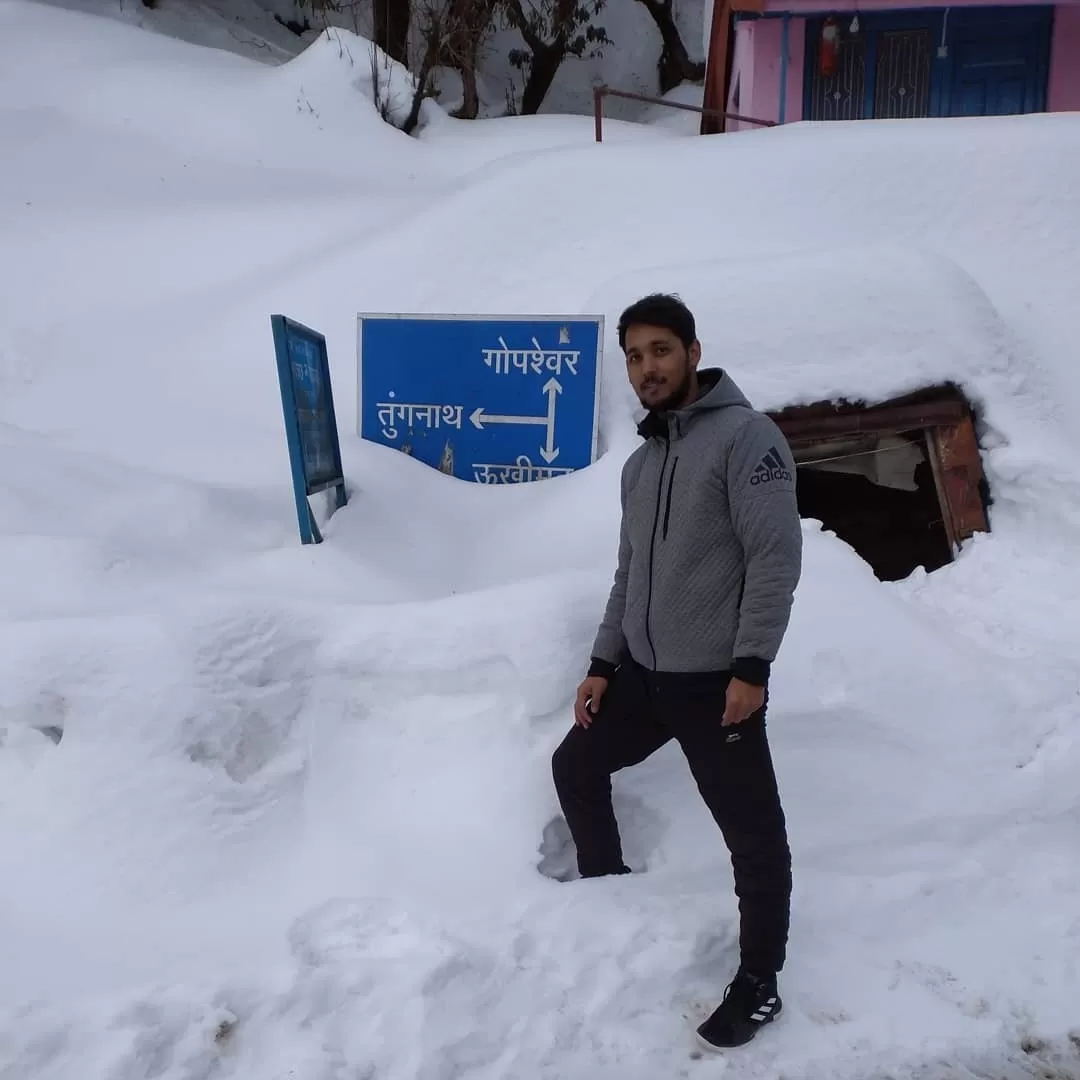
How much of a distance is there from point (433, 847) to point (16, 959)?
3.52ft

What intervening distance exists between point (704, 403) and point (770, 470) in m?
0.22

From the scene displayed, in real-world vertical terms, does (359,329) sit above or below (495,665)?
above

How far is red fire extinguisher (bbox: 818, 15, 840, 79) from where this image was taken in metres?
11.1

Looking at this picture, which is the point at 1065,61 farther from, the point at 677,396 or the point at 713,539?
the point at 713,539

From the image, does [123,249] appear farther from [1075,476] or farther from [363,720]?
[1075,476]

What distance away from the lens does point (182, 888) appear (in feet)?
8.23

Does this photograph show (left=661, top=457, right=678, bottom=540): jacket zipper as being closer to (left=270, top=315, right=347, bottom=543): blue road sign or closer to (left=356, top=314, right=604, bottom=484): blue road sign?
(left=270, top=315, right=347, bottom=543): blue road sign

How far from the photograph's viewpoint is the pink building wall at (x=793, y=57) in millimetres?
10398

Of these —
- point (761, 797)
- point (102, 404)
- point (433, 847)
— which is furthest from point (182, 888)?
point (102, 404)

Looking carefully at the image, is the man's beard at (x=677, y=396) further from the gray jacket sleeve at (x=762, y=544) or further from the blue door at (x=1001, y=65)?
the blue door at (x=1001, y=65)

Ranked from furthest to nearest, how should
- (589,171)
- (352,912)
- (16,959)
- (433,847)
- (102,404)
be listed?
(589,171) → (102,404) → (433,847) → (352,912) → (16,959)

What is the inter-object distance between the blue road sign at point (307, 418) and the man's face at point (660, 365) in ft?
6.56

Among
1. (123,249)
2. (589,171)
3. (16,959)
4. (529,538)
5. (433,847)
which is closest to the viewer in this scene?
(16,959)

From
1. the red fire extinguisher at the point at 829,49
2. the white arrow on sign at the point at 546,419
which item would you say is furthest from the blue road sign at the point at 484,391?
the red fire extinguisher at the point at 829,49
